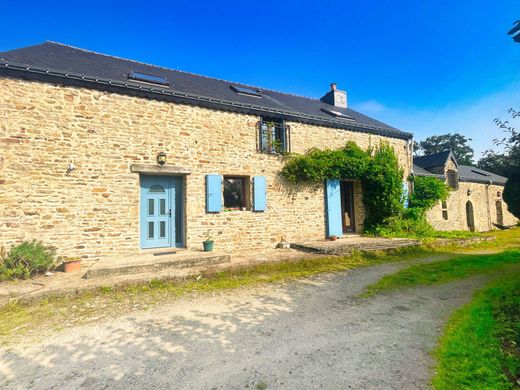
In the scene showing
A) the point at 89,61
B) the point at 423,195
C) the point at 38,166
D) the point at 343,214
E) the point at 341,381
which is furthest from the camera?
the point at 423,195

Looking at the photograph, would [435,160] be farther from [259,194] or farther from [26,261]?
[26,261]

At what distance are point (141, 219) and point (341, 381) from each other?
6.57m

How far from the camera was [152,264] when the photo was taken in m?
5.79

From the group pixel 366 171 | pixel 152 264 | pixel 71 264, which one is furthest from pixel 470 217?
pixel 71 264

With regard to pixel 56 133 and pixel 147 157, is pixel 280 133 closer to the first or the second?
pixel 147 157

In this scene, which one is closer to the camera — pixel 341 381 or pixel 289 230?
pixel 341 381

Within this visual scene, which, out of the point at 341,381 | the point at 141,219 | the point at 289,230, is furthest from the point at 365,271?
the point at 141,219

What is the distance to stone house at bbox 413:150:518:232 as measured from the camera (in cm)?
1445

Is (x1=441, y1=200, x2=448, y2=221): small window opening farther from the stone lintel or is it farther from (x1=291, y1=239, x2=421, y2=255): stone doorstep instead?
the stone lintel

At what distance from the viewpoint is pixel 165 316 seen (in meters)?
3.83

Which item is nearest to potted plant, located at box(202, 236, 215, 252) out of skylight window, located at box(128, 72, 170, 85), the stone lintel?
the stone lintel

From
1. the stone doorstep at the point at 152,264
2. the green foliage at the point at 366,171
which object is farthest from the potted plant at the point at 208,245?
the green foliage at the point at 366,171

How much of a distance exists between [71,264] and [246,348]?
17.1ft

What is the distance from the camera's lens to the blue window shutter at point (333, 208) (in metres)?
9.88
